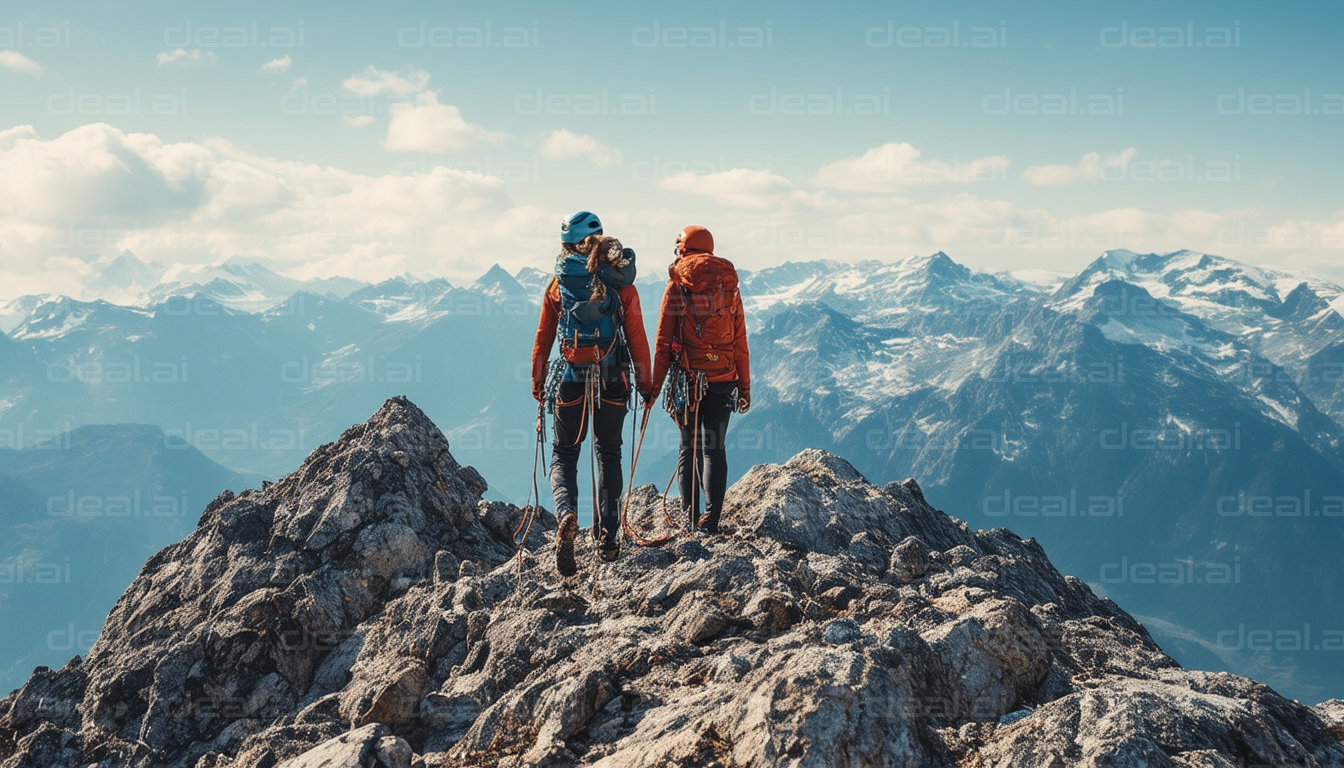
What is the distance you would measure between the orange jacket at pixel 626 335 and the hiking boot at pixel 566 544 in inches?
97.6

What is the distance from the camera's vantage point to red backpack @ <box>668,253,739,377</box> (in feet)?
47.8

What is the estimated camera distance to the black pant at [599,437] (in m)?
14.3

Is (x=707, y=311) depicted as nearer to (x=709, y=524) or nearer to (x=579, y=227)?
(x=579, y=227)

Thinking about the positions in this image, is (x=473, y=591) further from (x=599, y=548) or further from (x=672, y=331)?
(x=672, y=331)

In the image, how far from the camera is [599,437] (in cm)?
1423

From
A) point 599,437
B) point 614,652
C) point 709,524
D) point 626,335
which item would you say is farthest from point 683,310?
point 614,652

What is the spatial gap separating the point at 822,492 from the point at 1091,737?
10.3 metres

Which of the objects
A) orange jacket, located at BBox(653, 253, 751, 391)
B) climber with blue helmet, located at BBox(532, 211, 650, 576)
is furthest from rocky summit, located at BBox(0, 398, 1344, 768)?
orange jacket, located at BBox(653, 253, 751, 391)

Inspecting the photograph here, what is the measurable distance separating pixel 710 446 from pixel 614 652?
499 centimetres

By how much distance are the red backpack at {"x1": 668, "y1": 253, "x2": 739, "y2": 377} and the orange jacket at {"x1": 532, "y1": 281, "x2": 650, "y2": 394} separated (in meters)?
0.88

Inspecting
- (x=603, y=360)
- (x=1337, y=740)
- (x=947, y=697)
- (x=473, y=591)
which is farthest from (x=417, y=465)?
(x=1337, y=740)

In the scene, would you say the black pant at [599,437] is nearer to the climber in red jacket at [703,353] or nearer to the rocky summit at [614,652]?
the climber in red jacket at [703,353]

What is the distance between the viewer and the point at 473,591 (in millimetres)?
14797

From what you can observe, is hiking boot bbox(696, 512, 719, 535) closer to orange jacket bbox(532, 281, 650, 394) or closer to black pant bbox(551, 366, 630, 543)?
black pant bbox(551, 366, 630, 543)
